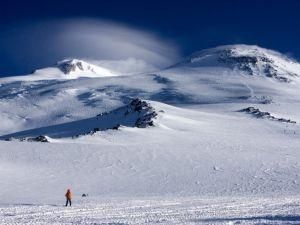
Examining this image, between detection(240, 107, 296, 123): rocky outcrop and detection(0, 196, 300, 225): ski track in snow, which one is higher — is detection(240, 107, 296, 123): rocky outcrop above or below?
above

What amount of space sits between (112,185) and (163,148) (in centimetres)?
1753

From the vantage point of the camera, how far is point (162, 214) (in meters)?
27.5

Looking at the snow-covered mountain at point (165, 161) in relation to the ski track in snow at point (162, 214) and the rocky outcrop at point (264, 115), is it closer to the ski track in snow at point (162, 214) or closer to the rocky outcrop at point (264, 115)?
the rocky outcrop at point (264, 115)

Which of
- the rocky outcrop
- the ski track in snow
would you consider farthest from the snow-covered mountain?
the ski track in snow

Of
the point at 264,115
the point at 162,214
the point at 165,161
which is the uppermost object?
the point at 264,115

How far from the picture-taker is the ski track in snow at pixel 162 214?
80.7 ft

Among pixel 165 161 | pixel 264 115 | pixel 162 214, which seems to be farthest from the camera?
pixel 264 115

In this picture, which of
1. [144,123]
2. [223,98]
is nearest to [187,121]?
[144,123]

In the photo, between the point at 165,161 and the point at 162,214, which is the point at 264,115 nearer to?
the point at 165,161

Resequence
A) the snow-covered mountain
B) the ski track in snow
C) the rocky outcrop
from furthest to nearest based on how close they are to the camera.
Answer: the rocky outcrop
the snow-covered mountain
the ski track in snow

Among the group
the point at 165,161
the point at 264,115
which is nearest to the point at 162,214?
the point at 165,161

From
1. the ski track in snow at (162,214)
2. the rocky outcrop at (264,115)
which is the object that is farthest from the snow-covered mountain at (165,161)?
the ski track in snow at (162,214)

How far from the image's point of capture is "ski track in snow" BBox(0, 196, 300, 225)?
24.6m

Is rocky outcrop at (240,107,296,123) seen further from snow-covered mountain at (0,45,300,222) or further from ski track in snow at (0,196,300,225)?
ski track in snow at (0,196,300,225)
